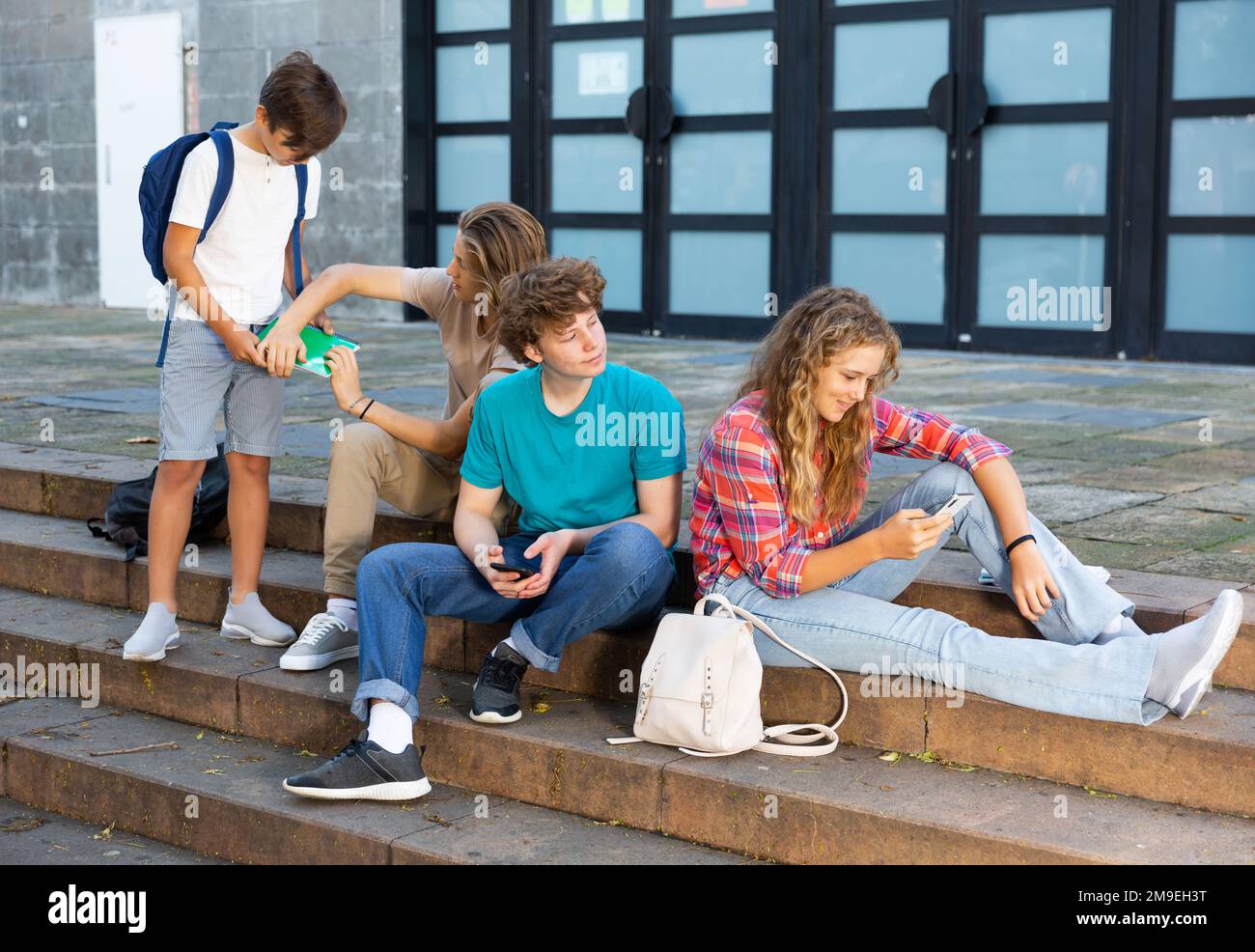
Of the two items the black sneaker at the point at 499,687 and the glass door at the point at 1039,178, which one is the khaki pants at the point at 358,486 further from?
the glass door at the point at 1039,178

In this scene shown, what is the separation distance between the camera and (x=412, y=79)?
1225 cm

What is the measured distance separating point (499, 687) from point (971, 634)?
3.69 feet

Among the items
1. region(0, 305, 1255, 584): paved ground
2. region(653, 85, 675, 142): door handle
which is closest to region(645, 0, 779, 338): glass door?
region(653, 85, 675, 142): door handle

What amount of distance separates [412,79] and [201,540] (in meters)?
7.75

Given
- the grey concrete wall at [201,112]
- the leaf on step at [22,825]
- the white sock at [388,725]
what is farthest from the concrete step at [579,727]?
the grey concrete wall at [201,112]

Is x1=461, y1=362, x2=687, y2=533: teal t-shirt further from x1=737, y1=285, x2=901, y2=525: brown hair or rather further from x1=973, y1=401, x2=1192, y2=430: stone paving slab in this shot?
x1=973, y1=401, x2=1192, y2=430: stone paving slab

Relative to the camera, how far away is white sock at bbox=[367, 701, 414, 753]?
3.57 meters

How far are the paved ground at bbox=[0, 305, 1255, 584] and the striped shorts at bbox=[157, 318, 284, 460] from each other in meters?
1.29

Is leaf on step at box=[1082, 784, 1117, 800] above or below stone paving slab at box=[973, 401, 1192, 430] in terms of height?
below

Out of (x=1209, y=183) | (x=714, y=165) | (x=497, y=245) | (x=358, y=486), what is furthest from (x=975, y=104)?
(x=358, y=486)

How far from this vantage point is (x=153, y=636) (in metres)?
4.39

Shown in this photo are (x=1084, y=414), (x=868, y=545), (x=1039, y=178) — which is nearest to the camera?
(x=868, y=545)

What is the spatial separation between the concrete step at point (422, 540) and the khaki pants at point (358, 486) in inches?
11.5

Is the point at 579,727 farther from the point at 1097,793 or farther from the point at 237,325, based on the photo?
the point at 237,325
